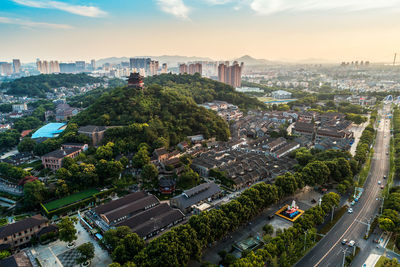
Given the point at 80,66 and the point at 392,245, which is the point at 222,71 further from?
the point at 80,66

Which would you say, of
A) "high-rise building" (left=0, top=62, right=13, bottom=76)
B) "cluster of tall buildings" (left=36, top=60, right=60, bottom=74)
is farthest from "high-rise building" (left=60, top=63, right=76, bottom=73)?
"high-rise building" (left=0, top=62, right=13, bottom=76)

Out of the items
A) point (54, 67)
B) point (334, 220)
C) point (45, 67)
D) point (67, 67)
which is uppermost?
point (67, 67)

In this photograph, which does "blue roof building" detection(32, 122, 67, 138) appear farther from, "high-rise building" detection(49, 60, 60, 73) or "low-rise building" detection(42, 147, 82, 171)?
"high-rise building" detection(49, 60, 60, 73)

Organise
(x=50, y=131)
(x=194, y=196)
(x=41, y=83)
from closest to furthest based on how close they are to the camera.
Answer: (x=194, y=196) → (x=50, y=131) → (x=41, y=83)

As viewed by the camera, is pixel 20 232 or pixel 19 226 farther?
pixel 19 226

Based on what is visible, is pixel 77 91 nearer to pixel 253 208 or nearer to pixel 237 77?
pixel 237 77

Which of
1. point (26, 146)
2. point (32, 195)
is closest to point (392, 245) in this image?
point (32, 195)

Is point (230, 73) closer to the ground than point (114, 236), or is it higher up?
higher up
